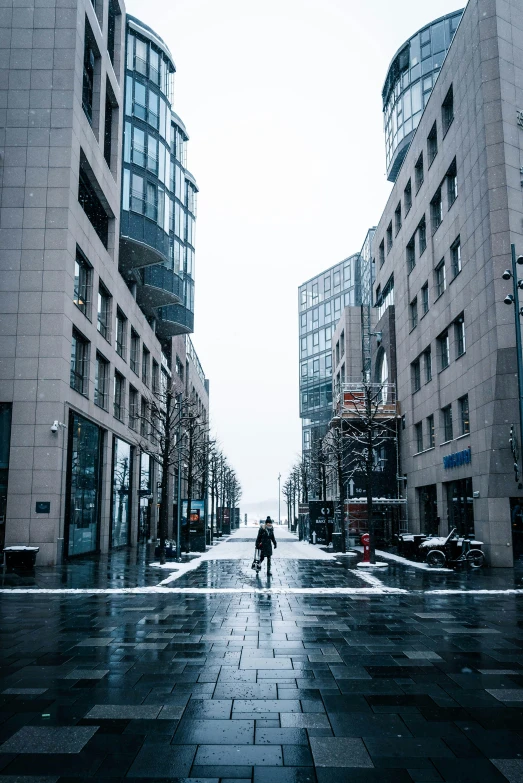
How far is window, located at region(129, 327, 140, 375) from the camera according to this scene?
140 ft

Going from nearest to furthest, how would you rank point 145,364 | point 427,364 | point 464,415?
point 464,415 < point 427,364 < point 145,364

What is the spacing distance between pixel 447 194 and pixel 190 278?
2827 cm

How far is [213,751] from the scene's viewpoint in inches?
212

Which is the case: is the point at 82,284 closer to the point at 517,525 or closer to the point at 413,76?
the point at 517,525

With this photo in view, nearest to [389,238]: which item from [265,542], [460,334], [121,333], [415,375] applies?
[415,375]

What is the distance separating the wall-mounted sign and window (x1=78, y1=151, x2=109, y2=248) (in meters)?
14.8

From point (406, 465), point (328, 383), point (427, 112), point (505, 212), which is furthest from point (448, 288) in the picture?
point (328, 383)

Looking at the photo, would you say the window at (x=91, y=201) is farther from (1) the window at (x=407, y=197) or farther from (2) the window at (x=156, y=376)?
(1) the window at (x=407, y=197)

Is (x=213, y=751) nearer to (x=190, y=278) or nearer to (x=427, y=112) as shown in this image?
(x=427, y=112)

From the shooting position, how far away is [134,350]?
43844 millimetres

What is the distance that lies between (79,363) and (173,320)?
80.8 ft

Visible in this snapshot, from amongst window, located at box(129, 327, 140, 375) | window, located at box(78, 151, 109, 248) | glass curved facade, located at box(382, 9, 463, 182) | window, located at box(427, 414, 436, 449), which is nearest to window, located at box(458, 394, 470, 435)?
window, located at box(427, 414, 436, 449)

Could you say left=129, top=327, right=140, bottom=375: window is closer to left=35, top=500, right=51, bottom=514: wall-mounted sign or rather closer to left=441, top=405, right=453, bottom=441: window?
left=35, top=500, right=51, bottom=514: wall-mounted sign

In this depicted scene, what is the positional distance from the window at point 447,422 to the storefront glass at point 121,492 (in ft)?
57.2
